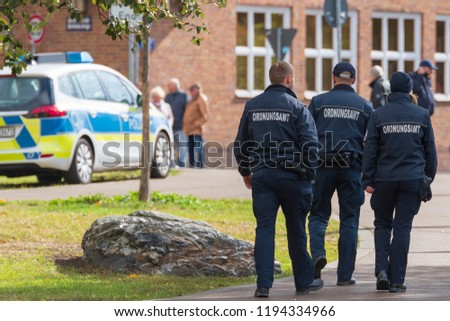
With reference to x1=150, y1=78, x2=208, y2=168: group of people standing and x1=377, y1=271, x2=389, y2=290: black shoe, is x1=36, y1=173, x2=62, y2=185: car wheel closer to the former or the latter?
x1=150, y1=78, x2=208, y2=168: group of people standing

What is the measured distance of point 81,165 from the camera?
2242 centimetres

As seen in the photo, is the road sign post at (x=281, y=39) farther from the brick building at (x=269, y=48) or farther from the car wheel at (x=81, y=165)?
the brick building at (x=269, y=48)

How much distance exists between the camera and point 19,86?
22031mm

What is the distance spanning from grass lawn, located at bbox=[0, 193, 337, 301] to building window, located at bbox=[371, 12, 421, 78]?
59.9 ft

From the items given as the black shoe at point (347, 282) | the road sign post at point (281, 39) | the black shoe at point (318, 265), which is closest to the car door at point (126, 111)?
the road sign post at point (281, 39)

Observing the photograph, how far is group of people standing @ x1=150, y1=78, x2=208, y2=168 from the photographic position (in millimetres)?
28438

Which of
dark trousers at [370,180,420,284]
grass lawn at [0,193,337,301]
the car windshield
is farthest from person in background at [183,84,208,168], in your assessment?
dark trousers at [370,180,420,284]

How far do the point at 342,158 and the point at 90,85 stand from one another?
11.5 meters

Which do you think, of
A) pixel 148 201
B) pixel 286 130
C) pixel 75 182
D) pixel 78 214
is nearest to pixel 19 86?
pixel 75 182

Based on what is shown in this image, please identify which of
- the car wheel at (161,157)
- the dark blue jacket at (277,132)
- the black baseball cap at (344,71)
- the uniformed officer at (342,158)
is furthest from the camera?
the car wheel at (161,157)

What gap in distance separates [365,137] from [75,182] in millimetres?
10893

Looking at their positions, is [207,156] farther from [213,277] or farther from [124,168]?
[213,277]

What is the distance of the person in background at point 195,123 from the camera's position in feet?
95.1

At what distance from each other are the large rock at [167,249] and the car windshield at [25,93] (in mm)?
9146
